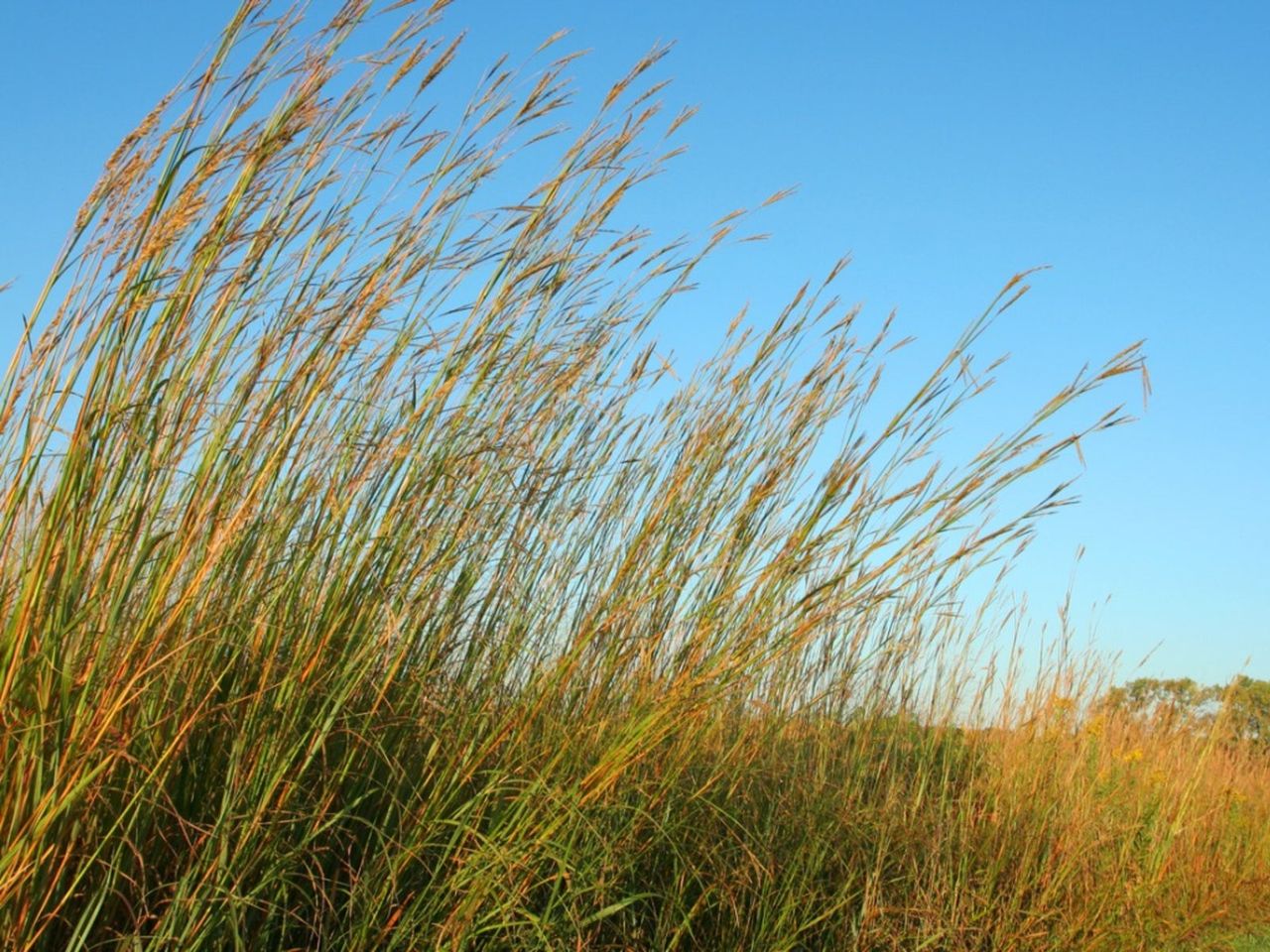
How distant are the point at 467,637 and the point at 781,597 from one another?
65cm

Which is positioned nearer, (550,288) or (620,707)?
(550,288)

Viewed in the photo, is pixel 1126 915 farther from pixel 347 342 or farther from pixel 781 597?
pixel 347 342

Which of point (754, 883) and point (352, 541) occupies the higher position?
point (352, 541)

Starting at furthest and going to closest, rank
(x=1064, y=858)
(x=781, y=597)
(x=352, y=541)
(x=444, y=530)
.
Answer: (x=1064, y=858) < (x=781, y=597) < (x=444, y=530) < (x=352, y=541)

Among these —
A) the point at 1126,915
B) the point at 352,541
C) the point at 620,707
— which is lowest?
the point at 1126,915

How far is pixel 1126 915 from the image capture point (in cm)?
382

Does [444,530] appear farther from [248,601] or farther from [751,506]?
[751,506]

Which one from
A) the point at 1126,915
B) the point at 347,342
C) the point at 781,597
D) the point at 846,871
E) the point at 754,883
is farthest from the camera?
the point at 1126,915

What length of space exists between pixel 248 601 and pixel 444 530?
0.38m

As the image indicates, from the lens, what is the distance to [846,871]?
3.04 meters

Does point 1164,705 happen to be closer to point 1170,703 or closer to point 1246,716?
point 1170,703

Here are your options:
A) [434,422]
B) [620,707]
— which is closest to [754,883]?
[620,707]

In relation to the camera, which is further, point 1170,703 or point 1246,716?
point 1246,716

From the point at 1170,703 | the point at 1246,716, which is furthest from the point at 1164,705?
the point at 1246,716
